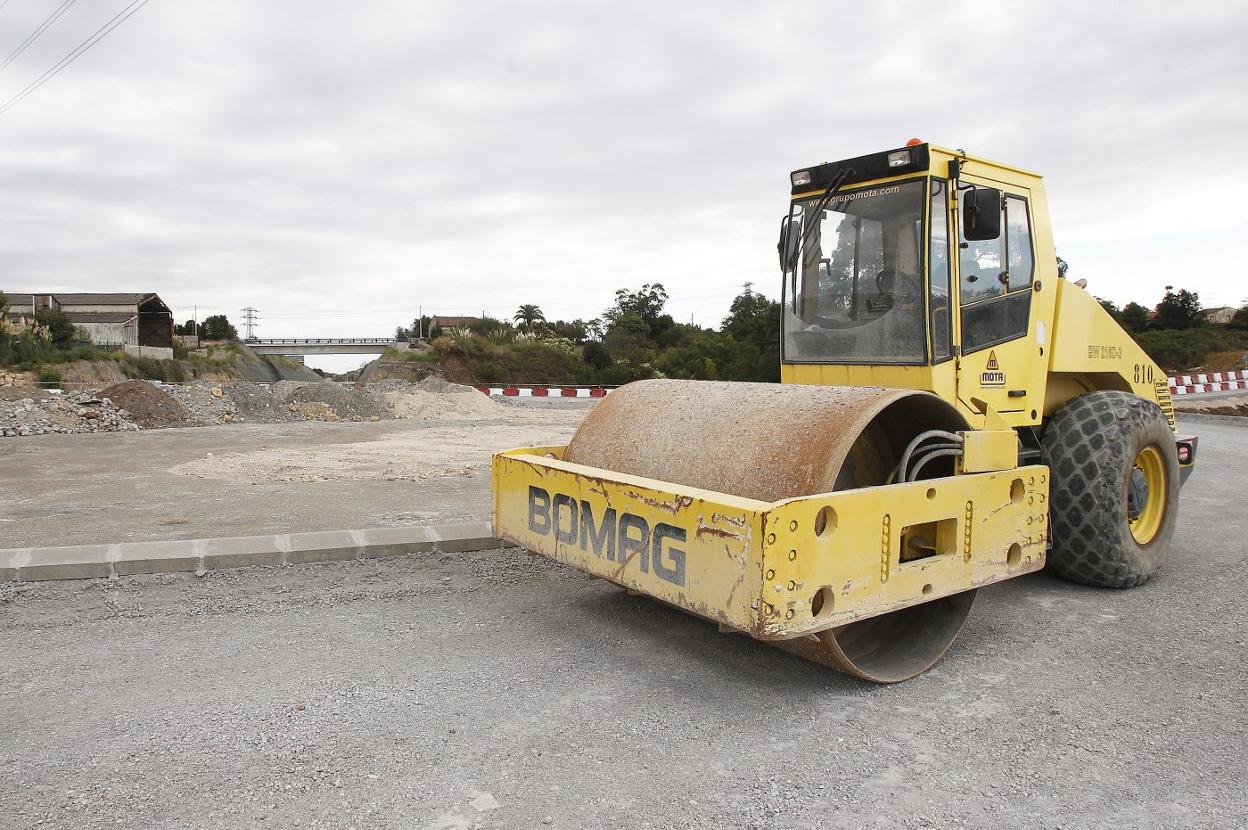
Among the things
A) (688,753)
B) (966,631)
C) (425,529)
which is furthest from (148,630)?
(966,631)

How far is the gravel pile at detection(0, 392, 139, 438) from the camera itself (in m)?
14.6

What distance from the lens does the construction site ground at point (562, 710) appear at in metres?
2.76

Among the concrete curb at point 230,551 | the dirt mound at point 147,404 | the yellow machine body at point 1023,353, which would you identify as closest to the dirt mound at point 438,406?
the dirt mound at point 147,404

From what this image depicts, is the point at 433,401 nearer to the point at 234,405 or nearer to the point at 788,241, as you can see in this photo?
the point at 234,405

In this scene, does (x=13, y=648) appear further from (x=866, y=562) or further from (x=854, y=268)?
(x=854, y=268)

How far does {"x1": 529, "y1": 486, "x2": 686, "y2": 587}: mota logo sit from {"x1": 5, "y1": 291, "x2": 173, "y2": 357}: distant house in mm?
50361

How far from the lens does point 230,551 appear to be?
212 inches

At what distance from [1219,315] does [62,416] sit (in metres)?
46.6

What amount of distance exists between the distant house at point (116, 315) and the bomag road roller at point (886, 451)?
50.3 meters

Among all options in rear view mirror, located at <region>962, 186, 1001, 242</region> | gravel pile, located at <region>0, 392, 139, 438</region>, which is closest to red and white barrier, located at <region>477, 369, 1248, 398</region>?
gravel pile, located at <region>0, 392, 139, 438</region>

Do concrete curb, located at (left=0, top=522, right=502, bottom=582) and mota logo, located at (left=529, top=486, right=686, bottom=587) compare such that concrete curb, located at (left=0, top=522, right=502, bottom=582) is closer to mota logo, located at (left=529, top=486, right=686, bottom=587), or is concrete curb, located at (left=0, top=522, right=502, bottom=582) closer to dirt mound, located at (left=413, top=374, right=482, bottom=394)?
mota logo, located at (left=529, top=486, right=686, bottom=587)

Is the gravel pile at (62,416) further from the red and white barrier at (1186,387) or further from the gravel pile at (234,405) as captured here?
the red and white barrier at (1186,387)

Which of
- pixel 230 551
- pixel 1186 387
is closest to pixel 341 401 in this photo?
pixel 230 551

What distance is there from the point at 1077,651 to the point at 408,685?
10.2ft
